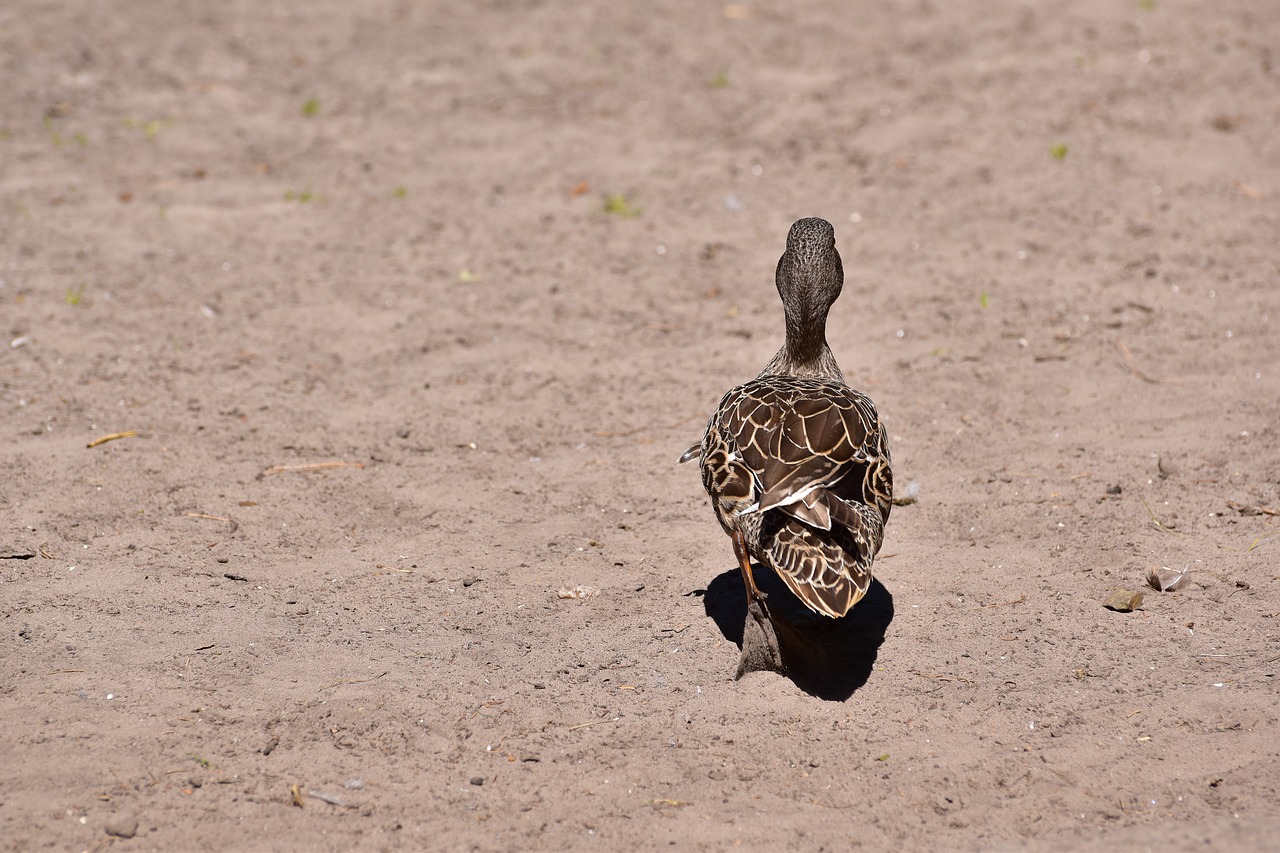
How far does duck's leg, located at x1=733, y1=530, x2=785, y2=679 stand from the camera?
195 inches

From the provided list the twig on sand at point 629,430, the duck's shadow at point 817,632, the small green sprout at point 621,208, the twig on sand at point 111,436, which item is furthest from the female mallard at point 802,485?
the small green sprout at point 621,208

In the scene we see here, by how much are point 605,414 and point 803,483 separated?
283cm

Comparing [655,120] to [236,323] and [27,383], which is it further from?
[27,383]

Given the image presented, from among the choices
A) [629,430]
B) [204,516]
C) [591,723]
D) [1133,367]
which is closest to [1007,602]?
[591,723]

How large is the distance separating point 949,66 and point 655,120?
2877 millimetres

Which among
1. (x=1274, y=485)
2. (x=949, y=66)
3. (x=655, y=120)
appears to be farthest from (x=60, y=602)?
(x=949, y=66)

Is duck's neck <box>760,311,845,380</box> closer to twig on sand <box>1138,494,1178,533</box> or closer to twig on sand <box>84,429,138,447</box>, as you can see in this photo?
twig on sand <box>1138,494,1178,533</box>

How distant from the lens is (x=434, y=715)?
4727 millimetres

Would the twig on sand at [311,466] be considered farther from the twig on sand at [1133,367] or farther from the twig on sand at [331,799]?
the twig on sand at [1133,367]

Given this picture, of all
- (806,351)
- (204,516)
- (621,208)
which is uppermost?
(806,351)

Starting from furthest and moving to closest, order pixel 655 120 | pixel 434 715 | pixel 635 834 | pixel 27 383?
pixel 655 120
pixel 27 383
pixel 434 715
pixel 635 834

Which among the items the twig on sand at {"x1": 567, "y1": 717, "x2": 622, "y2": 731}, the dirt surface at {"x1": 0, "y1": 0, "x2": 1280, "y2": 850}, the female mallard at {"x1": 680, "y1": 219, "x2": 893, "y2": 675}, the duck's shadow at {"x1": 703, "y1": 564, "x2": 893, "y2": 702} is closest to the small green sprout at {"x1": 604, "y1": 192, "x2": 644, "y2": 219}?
the dirt surface at {"x1": 0, "y1": 0, "x2": 1280, "y2": 850}

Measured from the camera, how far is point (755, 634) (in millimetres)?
4965

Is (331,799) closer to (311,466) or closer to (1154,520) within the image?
(311,466)
